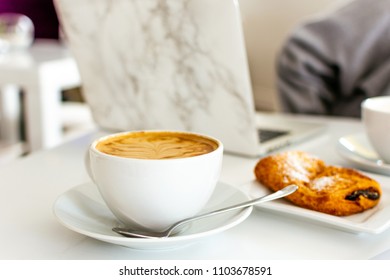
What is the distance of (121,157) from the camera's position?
425 mm

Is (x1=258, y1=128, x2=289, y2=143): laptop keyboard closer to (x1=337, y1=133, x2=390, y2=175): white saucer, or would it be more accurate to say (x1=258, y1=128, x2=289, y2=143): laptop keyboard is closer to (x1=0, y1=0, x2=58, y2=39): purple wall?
(x1=337, y1=133, x2=390, y2=175): white saucer

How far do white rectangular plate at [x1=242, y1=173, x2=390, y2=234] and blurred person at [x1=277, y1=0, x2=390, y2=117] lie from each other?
0.85m

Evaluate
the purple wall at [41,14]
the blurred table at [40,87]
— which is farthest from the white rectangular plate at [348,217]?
the purple wall at [41,14]

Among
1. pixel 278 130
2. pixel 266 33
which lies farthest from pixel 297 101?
pixel 266 33

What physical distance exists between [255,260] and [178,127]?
0.34 metres

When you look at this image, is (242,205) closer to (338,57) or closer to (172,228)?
(172,228)

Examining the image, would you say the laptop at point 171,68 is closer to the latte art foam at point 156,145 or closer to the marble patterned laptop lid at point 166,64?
the marble patterned laptop lid at point 166,64

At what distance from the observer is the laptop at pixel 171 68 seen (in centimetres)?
64

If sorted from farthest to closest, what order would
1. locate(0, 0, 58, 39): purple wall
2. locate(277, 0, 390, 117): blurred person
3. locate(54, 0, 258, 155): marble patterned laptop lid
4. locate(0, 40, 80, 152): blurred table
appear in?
locate(0, 0, 58, 39): purple wall → locate(0, 40, 80, 152): blurred table → locate(277, 0, 390, 117): blurred person → locate(54, 0, 258, 155): marble patterned laptop lid

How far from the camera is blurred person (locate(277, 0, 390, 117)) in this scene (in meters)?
1.36

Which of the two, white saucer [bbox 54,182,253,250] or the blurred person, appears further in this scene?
the blurred person

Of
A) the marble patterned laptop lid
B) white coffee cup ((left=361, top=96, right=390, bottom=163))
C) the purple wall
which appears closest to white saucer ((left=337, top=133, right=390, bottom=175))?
white coffee cup ((left=361, top=96, right=390, bottom=163))

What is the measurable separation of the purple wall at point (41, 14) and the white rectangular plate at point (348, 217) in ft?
8.91

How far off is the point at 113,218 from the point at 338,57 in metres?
1.01
